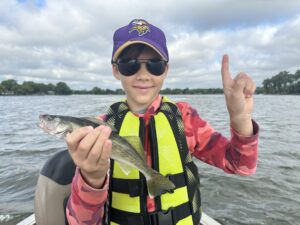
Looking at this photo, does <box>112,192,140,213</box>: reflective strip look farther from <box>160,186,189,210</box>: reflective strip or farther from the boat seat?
the boat seat

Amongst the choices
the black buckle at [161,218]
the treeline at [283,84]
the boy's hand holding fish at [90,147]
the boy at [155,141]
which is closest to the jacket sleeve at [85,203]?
the boy at [155,141]

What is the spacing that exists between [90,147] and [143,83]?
1.15 meters

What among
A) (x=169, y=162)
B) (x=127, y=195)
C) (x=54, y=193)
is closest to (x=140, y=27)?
(x=169, y=162)

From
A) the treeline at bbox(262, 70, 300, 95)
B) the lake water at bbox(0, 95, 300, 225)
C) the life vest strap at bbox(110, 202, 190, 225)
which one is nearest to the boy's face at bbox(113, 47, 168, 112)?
the life vest strap at bbox(110, 202, 190, 225)

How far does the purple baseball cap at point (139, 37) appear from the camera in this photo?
3051mm

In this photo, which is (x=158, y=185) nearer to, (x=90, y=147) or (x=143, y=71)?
(x=90, y=147)

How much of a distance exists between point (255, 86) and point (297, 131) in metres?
15.5

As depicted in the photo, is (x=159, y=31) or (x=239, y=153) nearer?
(x=239, y=153)

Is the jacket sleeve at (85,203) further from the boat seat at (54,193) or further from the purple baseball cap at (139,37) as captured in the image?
the purple baseball cap at (139,37)

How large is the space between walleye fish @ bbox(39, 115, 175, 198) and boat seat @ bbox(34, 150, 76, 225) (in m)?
1.03

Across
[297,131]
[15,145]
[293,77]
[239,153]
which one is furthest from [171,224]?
[293,77]

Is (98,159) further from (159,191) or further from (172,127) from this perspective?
(172,127)

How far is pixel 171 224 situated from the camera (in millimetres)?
2814

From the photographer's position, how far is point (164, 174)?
2.94 meters
